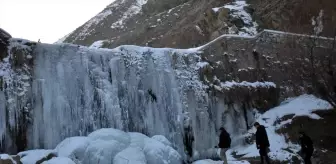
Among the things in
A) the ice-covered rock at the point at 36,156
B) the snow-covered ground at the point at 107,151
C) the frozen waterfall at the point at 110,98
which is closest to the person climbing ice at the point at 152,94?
the frozen waterfall at the point at 110,98

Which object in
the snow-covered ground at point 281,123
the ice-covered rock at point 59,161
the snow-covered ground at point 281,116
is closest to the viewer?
the ice-covered rock at point 59,161

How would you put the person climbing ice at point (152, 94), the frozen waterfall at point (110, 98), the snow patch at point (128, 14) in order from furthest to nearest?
the snow patch at point (128, 14)
the person climbing ice at point (152, 94)
the frozen waterfall at point (110, 98)

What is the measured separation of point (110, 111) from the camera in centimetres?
1293

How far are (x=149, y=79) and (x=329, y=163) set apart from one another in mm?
6543

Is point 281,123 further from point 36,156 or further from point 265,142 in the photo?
point 36,156

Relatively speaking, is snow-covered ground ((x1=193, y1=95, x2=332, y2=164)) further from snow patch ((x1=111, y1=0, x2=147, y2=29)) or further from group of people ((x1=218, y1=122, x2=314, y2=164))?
snow patch ((x1=111, y1=0, x2=147, y2=29))

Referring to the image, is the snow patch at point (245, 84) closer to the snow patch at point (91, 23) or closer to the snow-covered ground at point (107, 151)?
the snow-covered ground at point (107, 151)

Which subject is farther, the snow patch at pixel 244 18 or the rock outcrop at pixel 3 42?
the snow patch at pixel 244 18

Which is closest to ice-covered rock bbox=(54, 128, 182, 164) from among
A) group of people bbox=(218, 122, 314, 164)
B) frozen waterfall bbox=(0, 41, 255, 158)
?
frozen waterfall bbox=(0, 41, 255, 158)

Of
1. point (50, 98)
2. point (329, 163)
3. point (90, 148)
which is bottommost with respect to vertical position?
point (329, 163)

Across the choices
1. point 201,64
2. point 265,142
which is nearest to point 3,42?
point 201,64

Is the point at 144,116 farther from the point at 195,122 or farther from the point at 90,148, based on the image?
the point at 90,148

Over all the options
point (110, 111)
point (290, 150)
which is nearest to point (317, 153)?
point (290, 150)

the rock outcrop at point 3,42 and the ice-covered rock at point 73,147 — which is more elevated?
the rock outcrop at point 3,42
